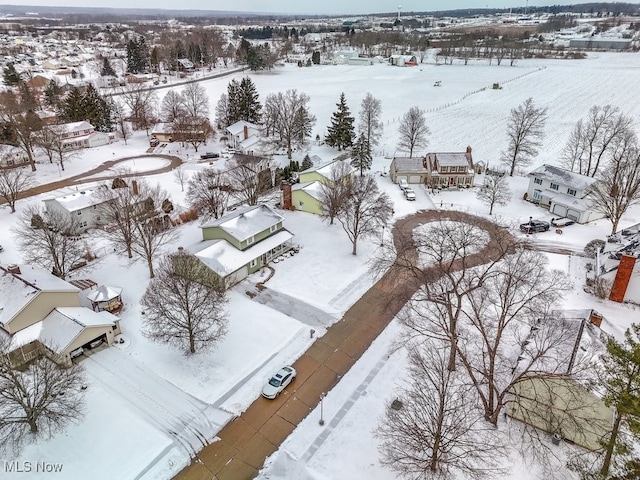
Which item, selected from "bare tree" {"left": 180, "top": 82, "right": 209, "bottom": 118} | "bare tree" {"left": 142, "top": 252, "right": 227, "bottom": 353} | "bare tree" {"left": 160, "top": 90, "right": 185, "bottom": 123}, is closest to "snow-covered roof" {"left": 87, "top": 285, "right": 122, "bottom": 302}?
"bare tree" {"left": 142, "top": 252, "right": 227, "bottom": 353}

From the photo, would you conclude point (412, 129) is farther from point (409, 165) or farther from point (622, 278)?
point (622, 278)

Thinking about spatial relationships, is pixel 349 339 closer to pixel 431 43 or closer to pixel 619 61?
pixel 619 61

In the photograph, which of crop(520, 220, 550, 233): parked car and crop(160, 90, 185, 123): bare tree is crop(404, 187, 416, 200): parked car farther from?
crop(160, 90, 185, 123): bare tree

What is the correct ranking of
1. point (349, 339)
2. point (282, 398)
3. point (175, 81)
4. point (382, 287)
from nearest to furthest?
point (282, 398)
point (349, 339)
point (382, 287)
point (175, 81)

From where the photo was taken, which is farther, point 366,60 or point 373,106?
point 366,60

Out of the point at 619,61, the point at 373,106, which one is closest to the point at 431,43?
the point at 619,61

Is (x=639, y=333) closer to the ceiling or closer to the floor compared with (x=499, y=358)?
closer to the ceiling

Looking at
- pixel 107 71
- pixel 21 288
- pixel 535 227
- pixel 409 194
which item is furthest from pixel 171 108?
pixel 535 227

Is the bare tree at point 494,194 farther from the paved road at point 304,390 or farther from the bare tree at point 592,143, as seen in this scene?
the bare tree at point 592,143
